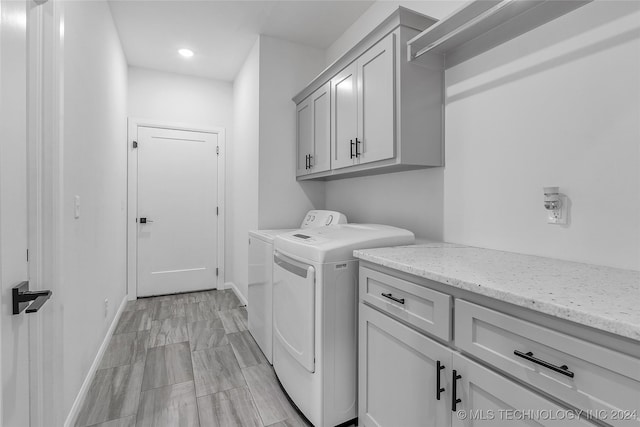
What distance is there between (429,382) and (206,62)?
375 cm

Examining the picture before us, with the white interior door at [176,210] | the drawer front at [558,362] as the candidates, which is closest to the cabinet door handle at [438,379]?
the drawer front at [558,362]

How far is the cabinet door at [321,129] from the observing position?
2396mm

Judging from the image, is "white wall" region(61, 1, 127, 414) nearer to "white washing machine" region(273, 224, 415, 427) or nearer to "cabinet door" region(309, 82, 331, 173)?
"white washing machine" region(273, 224, 415, 427)

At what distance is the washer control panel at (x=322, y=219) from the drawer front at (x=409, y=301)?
1.00 metres

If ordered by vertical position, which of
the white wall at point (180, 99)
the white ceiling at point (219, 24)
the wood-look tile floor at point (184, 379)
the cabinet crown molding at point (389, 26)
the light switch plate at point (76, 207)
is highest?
the white ceiling at point (219, 24)

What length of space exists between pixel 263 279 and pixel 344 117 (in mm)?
1334

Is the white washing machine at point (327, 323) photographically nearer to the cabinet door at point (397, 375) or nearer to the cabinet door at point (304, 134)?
the cabinet door at point (397, 375)

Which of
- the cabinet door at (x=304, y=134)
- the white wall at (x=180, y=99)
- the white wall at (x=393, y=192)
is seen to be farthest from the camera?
the white wall at (x=180, y=99)

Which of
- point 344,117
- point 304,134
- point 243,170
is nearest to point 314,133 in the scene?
point 304,134

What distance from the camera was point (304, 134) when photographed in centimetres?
281

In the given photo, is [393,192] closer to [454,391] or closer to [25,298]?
[454,391]

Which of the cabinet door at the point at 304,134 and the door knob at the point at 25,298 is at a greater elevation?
the cabinet door at the point at 304,134

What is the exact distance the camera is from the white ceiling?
2488 millimetres

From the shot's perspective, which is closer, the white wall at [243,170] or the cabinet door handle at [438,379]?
the cabinet door handle at [438,379]
